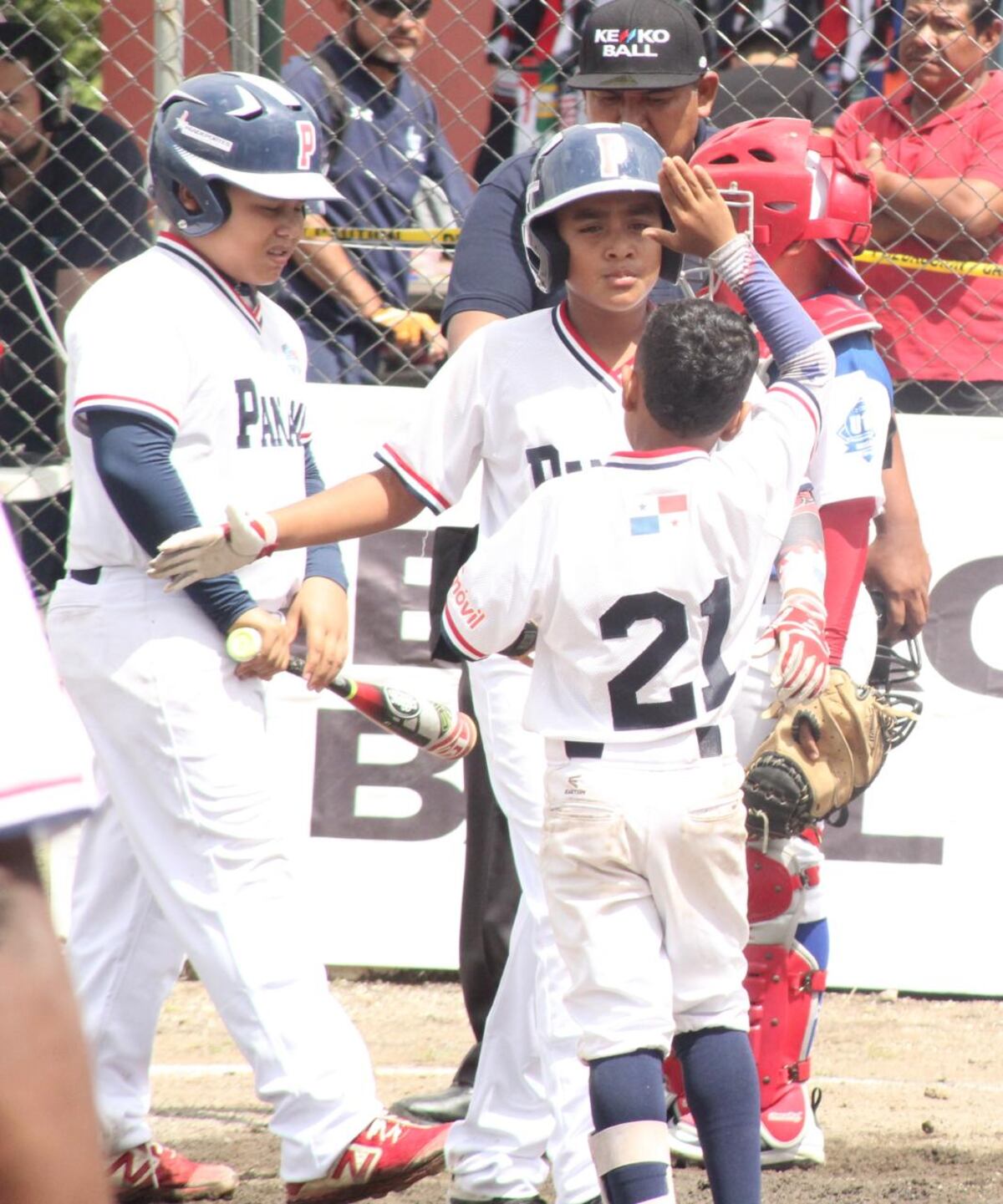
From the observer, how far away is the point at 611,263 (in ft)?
9.83

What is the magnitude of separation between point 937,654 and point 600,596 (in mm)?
2228

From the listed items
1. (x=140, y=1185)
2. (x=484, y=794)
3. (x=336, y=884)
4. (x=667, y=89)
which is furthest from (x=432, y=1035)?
(x=667, y=89)

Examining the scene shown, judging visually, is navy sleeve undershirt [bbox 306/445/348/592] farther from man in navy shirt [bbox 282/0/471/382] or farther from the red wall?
the red wall

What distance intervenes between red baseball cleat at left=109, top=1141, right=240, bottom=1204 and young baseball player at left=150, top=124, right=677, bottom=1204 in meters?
0.46

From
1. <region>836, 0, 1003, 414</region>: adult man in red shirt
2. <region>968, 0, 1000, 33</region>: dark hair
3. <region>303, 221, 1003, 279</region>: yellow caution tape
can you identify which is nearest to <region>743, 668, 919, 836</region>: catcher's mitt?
<region>836, 0, 1003, 414</region>: adult man in red shirt

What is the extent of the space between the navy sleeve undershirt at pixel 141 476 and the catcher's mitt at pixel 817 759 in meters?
1.03

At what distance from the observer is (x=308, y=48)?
6.21m

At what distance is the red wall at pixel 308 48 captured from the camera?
600 centimetres

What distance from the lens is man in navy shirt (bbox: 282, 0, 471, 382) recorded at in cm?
507

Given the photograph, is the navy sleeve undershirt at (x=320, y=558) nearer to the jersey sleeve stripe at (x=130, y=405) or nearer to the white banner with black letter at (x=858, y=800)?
the jersey sleeve stripe at (x=130, y=405)

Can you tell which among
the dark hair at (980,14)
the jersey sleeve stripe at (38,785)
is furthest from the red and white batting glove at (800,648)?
the dark hair at (980,14)

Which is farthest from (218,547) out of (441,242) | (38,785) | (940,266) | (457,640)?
(940,266)

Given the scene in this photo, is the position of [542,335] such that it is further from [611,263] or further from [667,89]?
[667,89]

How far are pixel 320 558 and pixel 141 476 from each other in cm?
50
